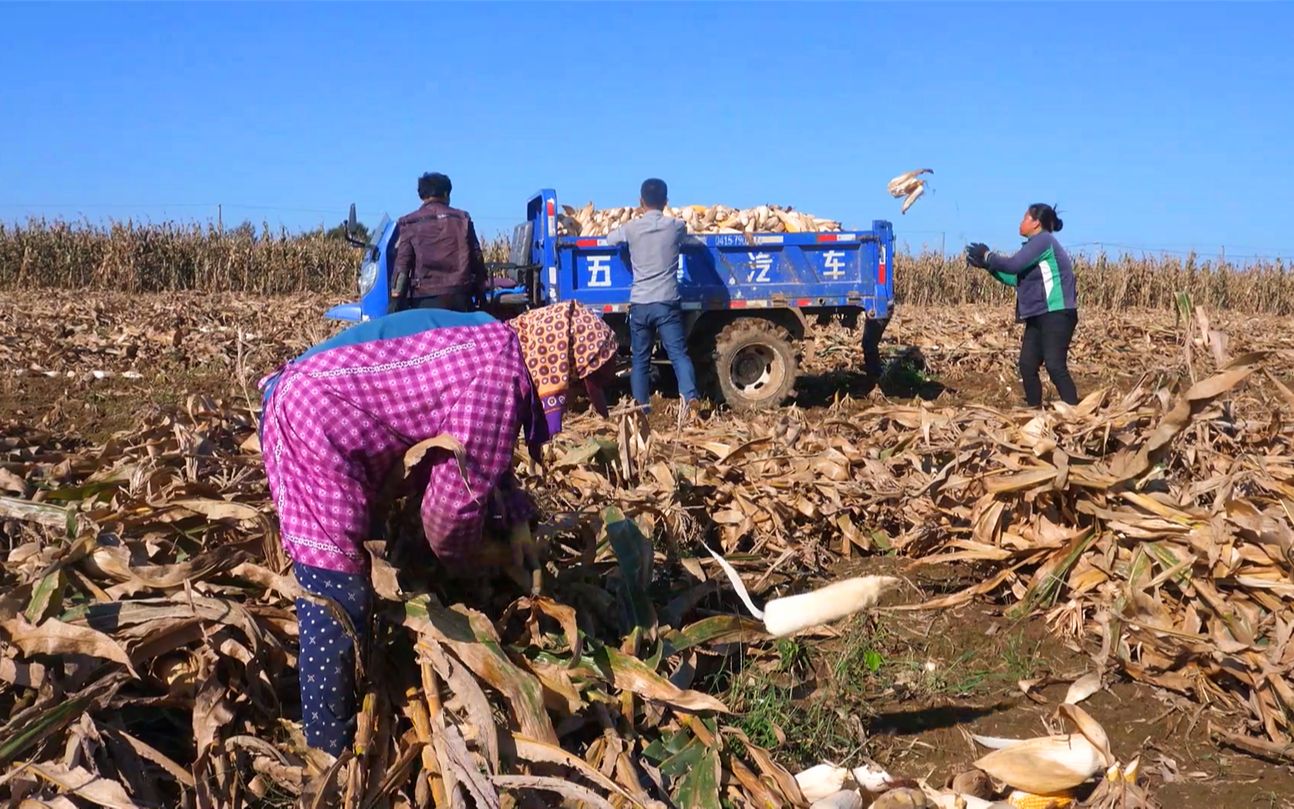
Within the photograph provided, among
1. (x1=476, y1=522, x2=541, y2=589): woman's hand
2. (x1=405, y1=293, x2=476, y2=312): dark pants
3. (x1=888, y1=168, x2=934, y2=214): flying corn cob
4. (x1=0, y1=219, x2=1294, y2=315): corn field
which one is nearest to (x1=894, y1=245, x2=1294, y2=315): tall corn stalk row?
(x1=0, y1=219, x2=1294, y2=315): corn field

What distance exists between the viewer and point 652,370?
9469 millimetres

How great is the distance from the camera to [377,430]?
9.33ft

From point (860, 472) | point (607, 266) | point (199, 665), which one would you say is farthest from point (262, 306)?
point (199, 665)

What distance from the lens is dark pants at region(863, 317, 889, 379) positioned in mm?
10352

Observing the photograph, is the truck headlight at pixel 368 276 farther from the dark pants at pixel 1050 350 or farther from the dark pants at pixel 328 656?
the dark pants at pixel 328 656

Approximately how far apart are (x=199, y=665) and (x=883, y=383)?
31.4ft

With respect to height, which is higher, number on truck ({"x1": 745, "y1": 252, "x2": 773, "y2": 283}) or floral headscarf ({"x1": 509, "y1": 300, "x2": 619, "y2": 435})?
number on truck ({"x1": 745, "y1": 252, "x2": 773, "y2": 283})

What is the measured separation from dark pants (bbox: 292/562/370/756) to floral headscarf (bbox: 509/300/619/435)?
71 centimetres

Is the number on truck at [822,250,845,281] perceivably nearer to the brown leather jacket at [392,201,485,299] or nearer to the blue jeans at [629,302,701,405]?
the blue jeans at [629,302,701,405]

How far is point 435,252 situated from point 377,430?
207 inches

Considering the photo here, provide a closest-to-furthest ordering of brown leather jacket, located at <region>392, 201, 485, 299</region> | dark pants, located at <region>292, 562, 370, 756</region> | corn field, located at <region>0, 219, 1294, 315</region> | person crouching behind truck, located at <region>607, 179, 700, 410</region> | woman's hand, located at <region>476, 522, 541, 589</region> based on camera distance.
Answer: dark pants, located at <region>292, 562, 370, 756</region>
woman's hand, located at <region>476, 522, 541, 589</region>
brown leather jacket, located at <region>392, 201, 485, 299</region>
person crouching behind truck, located at <region>607, 179, 700, 410</region>
corn field, located at <region>0, 219, 1294, 315</region>

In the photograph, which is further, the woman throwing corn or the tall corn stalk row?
→ the tall corn stalk row

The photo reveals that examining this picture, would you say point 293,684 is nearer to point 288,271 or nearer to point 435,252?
point 435,252

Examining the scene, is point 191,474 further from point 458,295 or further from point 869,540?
point 458,295
